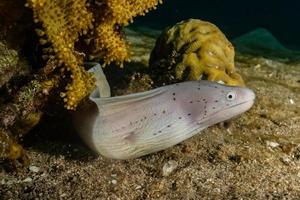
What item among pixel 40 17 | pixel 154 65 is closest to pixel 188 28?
pixel 154 65

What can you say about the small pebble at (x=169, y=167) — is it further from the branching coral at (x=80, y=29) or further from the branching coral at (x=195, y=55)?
the branching coral at (x=195, y=55)

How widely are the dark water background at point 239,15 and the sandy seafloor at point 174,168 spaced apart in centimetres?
1527

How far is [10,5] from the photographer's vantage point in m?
3.14

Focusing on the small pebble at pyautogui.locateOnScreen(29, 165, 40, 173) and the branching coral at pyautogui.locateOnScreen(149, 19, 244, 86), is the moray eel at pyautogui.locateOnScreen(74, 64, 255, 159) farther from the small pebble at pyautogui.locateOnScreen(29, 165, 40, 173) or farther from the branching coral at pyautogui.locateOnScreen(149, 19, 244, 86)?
the branching coral at pyautogui.locateOnScreen(149, 19, 244, 86)

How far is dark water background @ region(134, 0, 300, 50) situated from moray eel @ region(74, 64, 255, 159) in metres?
15.9

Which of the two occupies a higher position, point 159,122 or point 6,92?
point 6,92

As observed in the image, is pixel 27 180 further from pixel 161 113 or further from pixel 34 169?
pixel 161 113

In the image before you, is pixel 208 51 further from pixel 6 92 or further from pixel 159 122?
pixel 6 92

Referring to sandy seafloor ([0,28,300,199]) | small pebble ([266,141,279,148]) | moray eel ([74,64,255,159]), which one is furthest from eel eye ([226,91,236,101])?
small pebble ([266,141,279,148])

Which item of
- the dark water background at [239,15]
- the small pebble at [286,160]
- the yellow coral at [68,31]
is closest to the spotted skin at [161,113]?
the yellow coral at [68,31]

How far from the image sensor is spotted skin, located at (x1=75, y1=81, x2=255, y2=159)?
11.9 ft

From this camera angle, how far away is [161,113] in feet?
11.9

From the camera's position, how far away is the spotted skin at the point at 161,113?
11.9ft

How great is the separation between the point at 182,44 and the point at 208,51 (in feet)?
1.23
